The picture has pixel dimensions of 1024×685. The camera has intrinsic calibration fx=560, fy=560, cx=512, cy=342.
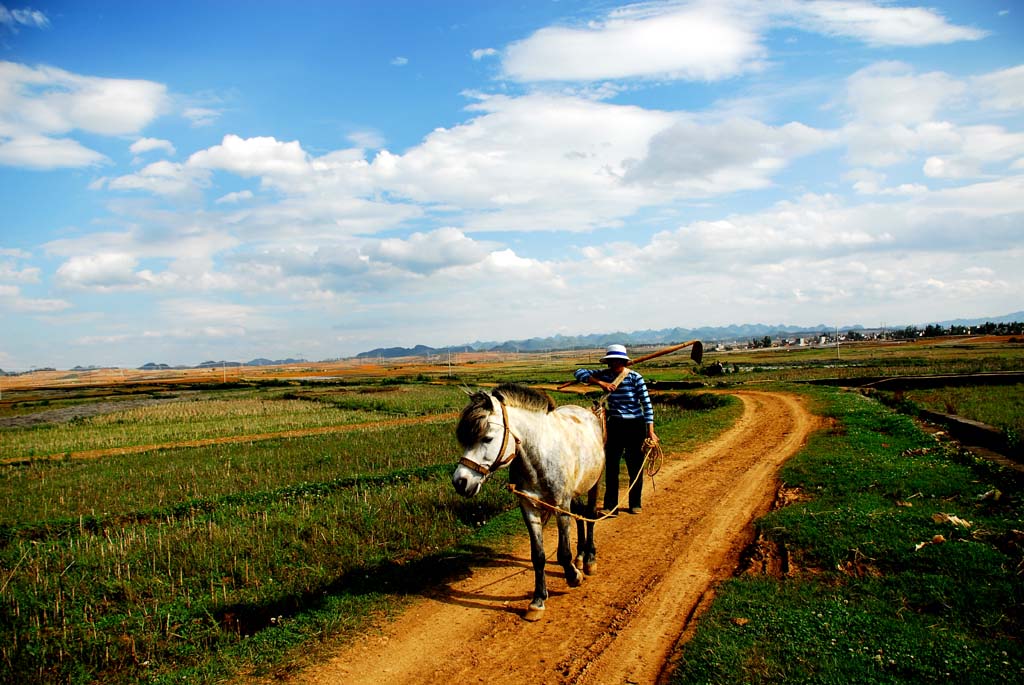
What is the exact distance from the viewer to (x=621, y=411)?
7523mm

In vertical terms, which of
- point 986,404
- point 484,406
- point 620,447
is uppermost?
point 484,406

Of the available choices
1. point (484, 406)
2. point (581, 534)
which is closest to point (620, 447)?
point (581, 534)

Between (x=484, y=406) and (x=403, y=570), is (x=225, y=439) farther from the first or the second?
(x=484, y=406)

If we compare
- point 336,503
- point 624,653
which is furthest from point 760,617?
point 336,503

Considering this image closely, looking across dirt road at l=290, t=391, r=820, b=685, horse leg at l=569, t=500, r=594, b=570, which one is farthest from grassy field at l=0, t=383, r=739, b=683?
horse leg at l=569, t=500, r=594, b=570

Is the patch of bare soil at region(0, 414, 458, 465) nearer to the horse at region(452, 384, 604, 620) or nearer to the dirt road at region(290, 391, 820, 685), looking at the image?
the dirt road at region(290, 391, 820, 685)

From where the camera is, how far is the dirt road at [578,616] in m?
5.12

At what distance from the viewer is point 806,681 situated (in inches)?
176

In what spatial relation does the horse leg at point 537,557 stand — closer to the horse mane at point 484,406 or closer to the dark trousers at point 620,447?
the horse mane at point 484,406

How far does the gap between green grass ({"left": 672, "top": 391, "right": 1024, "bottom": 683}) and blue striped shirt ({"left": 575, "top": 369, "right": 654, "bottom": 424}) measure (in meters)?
2.28

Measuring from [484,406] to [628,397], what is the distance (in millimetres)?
2425

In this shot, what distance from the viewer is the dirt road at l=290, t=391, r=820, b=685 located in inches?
202

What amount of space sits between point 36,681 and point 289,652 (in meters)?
2.41

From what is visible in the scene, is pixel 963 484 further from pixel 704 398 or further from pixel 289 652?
pixel 704 398
